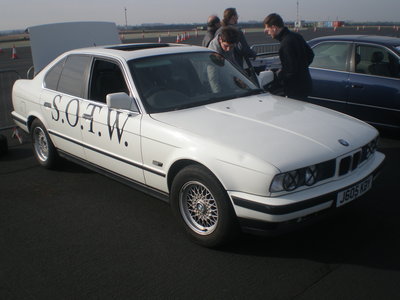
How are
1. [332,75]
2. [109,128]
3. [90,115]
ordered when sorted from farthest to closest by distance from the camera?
1. [332,75]
2. [90,115]
3. [109,128]

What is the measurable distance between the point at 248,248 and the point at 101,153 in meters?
1.94

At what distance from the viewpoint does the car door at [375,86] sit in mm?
6363

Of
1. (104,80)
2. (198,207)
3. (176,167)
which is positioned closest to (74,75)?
(104,80)

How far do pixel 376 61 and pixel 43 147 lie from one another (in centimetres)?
517

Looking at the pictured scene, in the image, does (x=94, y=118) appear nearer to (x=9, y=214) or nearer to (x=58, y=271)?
(x=9, y=214)

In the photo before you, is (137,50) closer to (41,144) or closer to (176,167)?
(176,167)

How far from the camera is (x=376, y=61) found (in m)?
6.74

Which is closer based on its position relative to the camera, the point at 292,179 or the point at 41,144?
the point at 292,179

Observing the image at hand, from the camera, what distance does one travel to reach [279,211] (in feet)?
10.3

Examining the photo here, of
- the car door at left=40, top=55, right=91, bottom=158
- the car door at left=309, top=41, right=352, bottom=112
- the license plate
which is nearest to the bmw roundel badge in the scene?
the license plate

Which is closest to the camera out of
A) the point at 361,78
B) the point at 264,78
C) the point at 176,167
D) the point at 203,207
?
the point at 203,207

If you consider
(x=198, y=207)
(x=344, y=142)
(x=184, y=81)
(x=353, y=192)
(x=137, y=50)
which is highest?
(x=137, y=50)

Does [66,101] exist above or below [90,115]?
above

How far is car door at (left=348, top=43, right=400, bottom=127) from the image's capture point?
6363 mm
